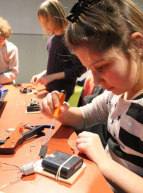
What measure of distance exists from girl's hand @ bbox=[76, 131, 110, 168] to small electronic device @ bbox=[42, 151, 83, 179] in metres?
0.06

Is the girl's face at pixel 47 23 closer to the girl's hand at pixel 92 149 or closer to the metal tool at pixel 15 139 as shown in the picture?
the metal tool at pixel 15 139

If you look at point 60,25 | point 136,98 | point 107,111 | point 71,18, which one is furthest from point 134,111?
point 60,25

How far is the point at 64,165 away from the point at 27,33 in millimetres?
2654

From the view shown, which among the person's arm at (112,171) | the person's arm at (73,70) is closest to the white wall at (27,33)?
the person's arm at (73,70)

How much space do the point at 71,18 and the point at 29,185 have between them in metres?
0.44

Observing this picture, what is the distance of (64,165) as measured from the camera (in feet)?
1.38

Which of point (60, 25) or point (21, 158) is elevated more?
point (60, 25)

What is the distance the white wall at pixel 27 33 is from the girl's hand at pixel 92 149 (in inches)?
90.0

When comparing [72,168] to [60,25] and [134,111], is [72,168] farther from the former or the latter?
[60,25]

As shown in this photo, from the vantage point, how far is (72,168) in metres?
0.42

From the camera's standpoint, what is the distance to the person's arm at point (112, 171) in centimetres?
44

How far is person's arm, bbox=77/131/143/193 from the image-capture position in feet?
1.46

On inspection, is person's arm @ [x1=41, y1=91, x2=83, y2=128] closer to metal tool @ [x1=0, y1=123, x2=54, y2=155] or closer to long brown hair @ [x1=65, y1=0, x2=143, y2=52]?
metal tool @ [x1=0, y1=123, x2=54, y2=155]

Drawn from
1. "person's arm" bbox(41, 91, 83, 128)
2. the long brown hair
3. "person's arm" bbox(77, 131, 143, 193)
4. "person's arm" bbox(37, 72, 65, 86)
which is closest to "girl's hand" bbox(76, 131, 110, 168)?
"person's arm" bbox(77, 131, 143, 193)
